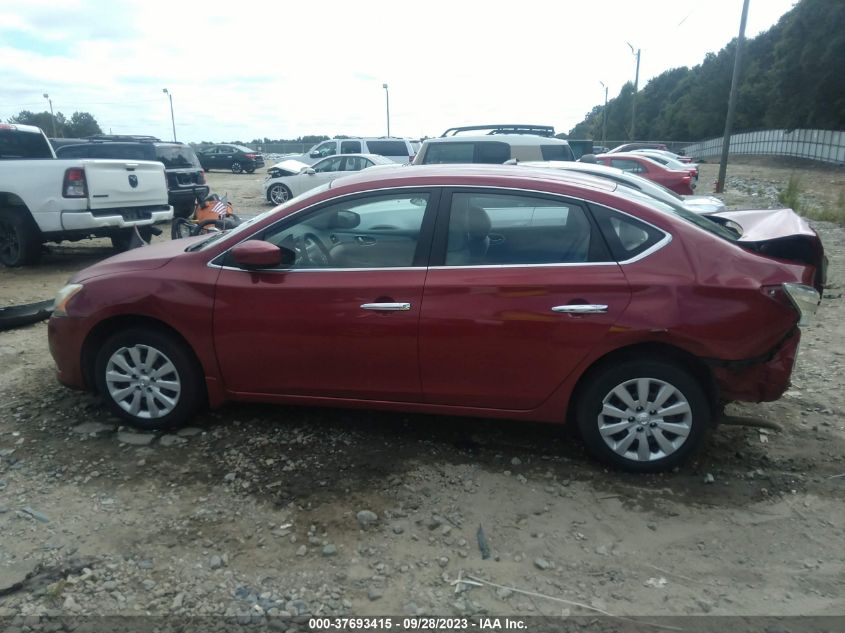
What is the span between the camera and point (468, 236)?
3840 millimetres

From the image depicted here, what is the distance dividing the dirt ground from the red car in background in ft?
42.5

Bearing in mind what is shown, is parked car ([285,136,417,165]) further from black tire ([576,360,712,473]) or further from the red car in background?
black tire ([576,360,712,473])

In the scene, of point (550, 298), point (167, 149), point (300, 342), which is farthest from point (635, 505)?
point (167, 149)

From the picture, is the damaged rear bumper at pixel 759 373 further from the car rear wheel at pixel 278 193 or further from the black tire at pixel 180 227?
the car rear wheel at pixel 278 193

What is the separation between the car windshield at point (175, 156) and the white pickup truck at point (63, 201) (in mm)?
4707

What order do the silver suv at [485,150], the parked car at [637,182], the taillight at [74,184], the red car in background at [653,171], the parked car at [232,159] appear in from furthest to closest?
1. the parked car at [232,159]
2. the red car in background at [653,171]
3. the silver suv at [485,150]
4. the taillight at [74,184]
5. the parked car at [637,182]

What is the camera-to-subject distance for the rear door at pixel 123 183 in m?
8.78

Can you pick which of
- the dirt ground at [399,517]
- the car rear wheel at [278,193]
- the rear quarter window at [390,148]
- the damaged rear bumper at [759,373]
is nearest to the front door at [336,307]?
the dirt ground at [399,517]

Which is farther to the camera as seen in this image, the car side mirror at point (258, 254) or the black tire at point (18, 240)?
the black tire at point (18, 240)

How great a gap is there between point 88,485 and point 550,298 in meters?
2.77

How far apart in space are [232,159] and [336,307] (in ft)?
114

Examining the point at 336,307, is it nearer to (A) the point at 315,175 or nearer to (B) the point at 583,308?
(B) the point at 583,308

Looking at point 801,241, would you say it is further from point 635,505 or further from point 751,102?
point 751,102

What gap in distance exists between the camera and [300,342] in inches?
155
